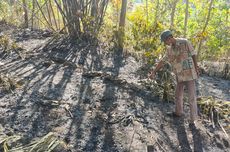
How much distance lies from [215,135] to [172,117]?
20.8 inches

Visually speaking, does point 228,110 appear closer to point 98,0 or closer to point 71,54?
point 71,54

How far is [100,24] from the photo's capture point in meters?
6.63

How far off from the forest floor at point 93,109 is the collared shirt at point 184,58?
59 centimetres

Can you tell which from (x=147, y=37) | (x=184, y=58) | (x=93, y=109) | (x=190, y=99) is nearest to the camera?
(x=184, y=58)

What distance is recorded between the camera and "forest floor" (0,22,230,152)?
10.7 ft

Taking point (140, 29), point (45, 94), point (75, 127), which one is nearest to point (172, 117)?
point (75, 127)

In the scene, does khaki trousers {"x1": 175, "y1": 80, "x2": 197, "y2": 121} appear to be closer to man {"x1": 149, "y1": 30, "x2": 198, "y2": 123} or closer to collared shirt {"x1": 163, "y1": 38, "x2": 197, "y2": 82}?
man {"x1": 149, "y1": 30, "x2": 198, "y2": 123}

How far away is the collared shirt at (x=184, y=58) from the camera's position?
11.6 ft

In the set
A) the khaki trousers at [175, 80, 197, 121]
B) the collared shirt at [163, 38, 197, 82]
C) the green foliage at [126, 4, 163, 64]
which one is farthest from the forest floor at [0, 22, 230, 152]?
the collared shirt at [163, 38, 197, 82]

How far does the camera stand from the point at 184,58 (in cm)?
358

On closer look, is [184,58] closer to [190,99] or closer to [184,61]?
[184,61]

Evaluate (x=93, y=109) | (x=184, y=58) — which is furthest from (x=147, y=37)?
(x=93, y=109)

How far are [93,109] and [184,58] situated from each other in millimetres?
1187

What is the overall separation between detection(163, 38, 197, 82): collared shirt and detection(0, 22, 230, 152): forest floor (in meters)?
0.59
